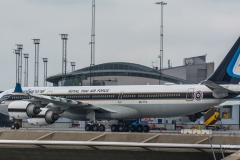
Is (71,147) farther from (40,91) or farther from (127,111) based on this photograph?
(40,91)

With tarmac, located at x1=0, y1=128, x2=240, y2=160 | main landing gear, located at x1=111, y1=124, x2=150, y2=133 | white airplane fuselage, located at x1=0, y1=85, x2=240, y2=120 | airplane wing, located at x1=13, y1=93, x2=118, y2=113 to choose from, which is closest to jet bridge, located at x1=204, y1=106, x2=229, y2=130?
main landing gear, located at x1=111, y1=124, x2=150, y2=133

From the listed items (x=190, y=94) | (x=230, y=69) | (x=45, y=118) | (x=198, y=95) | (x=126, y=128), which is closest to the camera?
(x=198, y=95)

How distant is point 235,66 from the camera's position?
48.7 metres

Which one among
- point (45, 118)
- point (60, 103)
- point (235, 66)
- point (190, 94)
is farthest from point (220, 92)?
point (45, 118)

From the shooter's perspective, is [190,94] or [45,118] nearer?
[45,118]

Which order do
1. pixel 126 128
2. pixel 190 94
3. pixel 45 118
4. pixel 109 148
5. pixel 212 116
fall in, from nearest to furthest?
pixel 109 148
pixel 45 118
pixel 190 94
pixel 126 128
pixel 212 116

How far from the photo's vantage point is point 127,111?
2020 inches

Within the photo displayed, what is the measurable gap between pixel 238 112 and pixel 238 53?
33712mm

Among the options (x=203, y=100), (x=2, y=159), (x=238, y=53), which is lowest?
(x=2, y=159)

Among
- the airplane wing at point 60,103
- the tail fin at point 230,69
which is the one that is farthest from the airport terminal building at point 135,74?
the tail fin at point 230,69

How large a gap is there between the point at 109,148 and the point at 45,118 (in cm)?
2224

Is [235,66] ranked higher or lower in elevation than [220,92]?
higher

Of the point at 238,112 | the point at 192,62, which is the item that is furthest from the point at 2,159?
the point at 192,62

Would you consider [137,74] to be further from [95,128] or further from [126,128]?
[95,128]
